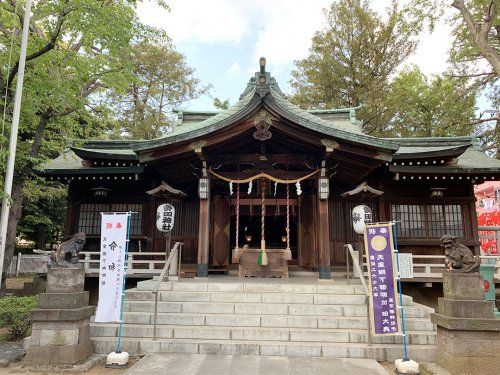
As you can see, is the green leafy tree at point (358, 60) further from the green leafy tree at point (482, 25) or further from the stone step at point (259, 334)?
the stone step at point (259, 334)

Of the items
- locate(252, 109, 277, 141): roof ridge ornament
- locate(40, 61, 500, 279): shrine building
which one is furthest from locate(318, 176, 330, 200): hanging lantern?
locate(252, 109, 277, 141): roof ridge ornament

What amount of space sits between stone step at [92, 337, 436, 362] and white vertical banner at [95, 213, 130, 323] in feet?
2.82

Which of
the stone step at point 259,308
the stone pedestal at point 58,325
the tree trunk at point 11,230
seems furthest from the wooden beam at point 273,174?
the tree trunk at point 11,230

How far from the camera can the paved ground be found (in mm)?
5809

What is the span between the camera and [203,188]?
1074cm

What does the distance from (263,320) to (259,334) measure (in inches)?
22.9

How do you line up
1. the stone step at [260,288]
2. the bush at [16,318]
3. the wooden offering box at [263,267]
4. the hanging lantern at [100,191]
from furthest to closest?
the hanging lantern at [100,191]
the wooden offering box at [263,267]
the stone step at [260,288]
the bush at [16,318]

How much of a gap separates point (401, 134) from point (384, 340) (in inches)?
898

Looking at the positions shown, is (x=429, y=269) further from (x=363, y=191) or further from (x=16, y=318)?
(x=16, y=318)

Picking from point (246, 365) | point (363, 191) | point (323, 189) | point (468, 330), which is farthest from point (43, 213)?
point (468, 330)

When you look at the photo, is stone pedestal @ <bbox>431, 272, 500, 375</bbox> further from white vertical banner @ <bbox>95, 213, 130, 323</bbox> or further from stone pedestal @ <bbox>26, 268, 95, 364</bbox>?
stone pedestal @ <bbox>26, 268, 95, 364</bbox>

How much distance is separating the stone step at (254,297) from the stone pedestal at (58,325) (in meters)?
2.19

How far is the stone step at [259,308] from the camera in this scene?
800 cm

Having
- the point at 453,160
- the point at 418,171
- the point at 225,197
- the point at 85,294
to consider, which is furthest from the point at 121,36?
the point at 453,160
